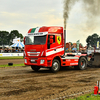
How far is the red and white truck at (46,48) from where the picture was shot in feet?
35.5

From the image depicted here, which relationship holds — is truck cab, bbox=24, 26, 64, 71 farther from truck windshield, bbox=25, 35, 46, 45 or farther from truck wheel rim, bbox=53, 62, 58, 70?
truck wheel rim, bbox=53, 62, 58, 70

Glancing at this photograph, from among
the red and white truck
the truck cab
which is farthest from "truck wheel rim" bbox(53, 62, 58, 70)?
the truck cab

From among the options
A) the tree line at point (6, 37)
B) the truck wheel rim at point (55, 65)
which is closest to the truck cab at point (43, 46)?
the truck wheel rim at point (55, 65)

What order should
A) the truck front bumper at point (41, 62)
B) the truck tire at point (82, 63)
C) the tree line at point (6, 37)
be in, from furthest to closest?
the tree line at point (6, 37), the truck tire at point (82, 63), the truck front bumper at point (41, 62)

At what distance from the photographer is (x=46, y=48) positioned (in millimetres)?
10742

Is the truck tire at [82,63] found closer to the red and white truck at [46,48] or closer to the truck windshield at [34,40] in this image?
the red and white truck at [46,48]

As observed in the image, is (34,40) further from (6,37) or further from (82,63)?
(6,37)

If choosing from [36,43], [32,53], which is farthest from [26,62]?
[36,43]

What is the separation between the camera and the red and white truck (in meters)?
10.8

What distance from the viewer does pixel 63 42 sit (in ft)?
39.2

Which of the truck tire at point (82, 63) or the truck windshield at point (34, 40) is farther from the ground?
the truck windshield at point (34, 40)

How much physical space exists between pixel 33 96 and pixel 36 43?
584 cm

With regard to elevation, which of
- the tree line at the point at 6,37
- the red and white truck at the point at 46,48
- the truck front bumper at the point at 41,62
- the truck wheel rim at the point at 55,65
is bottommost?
→ the truck wheel rim at the point at 55,65

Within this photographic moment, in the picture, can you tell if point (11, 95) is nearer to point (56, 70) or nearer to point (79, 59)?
point (56, 70)
